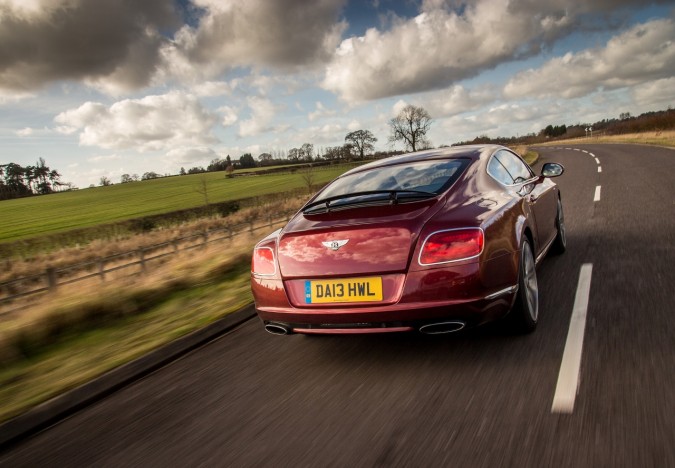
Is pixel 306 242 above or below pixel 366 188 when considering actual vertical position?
below

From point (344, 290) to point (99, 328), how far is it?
3673mm

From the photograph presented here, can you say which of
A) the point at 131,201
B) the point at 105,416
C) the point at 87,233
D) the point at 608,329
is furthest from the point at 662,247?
the point at 131,201

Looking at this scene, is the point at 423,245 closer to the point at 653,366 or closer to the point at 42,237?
the point at 653,366

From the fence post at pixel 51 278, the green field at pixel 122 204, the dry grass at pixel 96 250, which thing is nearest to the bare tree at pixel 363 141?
the green field at pixel 122 204

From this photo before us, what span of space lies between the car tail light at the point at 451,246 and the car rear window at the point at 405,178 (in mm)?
542

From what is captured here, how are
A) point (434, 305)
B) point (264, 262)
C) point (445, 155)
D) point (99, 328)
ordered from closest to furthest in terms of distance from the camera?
point (434, 305) < point (264, 262) < point (445, 155) < point (99, 328)

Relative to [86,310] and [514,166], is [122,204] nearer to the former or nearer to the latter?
[86,310]

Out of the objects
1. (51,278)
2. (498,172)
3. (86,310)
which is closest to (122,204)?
(51,278)

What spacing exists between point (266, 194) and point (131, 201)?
872 inches

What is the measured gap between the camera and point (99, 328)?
5.49 m

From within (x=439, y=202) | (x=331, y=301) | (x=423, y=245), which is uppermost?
(x=439, y=202)

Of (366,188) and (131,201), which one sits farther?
(131,201)

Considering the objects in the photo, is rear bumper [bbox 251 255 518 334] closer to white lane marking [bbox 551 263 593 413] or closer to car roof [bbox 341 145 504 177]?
white lane marking [bbox 551 263 593 413]

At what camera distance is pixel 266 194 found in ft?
192
